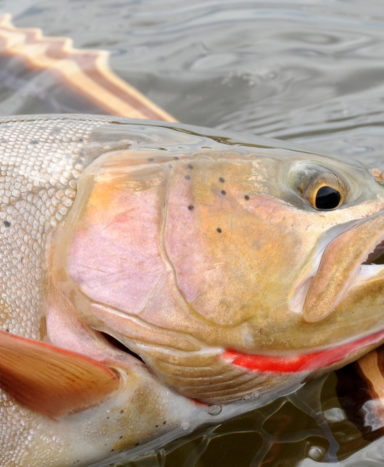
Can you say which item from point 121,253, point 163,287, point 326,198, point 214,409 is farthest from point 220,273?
point 214,409

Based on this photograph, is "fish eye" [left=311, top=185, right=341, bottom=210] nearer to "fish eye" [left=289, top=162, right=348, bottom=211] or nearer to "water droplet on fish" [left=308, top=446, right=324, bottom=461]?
"fish eye" [left=289, top=162, right=348, bottom=211]

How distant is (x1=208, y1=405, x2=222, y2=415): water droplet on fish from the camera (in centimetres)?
251

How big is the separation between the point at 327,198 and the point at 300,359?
19.1 inches

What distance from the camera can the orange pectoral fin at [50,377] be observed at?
212 centimetres

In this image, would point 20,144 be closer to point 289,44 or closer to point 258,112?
point 258,112

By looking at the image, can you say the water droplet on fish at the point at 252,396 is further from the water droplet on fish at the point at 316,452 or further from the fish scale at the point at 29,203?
the fish scale at the point at 29,203

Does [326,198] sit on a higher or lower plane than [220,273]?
higher

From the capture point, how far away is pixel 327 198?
92.7 inches

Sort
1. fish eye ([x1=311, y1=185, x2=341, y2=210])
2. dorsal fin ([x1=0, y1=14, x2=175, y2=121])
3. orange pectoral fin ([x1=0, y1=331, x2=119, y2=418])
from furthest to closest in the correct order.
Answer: dorsal fin ([x1=0, y1=14, x2=175, y2=121])
fish eye ([x1=311, y1=185, x2=341, y2=210])
orange pectoral fin ([x1=0, y1=331, x2=119, y2=418])

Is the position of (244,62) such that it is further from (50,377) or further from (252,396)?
(50,377)

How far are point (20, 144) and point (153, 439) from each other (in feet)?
3.37

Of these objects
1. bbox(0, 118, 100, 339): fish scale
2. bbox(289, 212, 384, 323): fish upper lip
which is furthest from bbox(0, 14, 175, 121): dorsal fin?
bbox(289, 212, 384, 323): fish upper lip

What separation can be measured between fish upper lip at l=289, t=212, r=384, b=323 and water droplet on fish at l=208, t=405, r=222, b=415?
486 millimetres

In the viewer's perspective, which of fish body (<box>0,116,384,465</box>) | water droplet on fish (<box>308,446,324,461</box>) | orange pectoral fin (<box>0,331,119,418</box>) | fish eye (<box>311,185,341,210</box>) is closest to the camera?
orange pectoral fin (<box>0,331,119,418</box>)
